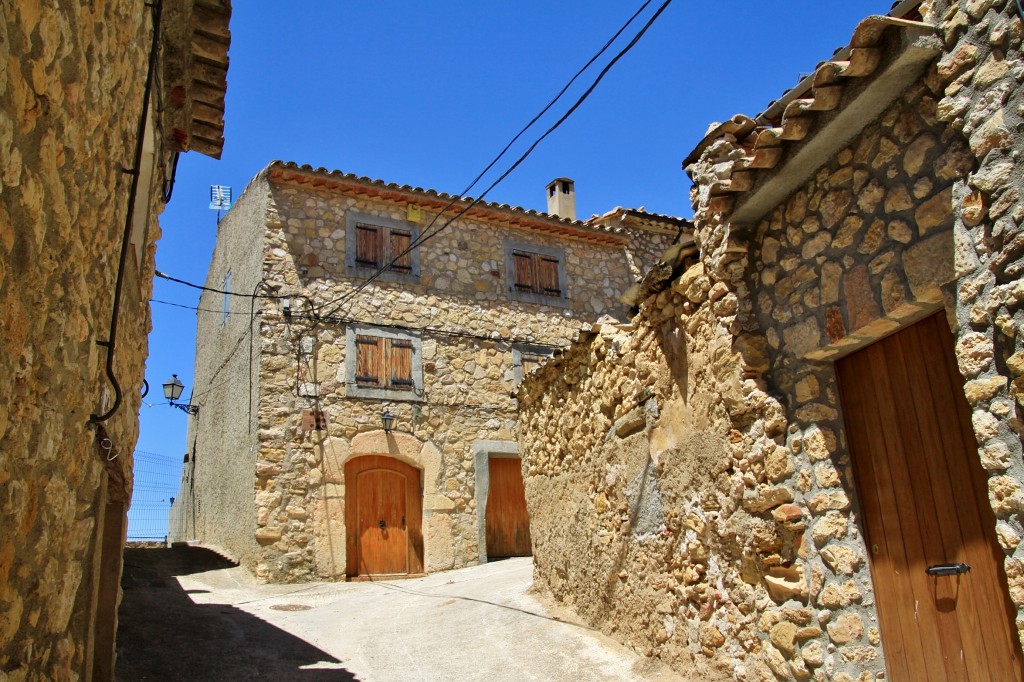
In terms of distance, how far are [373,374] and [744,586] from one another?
27.7ft

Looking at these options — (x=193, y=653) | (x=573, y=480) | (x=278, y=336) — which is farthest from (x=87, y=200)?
(x=278, y=336)

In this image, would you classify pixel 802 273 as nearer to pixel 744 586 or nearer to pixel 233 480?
pixel 744 586

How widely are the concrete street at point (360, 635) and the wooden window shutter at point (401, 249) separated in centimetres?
517

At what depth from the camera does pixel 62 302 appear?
253cm

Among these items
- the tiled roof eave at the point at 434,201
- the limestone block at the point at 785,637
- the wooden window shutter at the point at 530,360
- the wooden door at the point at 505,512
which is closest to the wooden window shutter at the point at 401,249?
the tiled roof eave at the point at 434,201

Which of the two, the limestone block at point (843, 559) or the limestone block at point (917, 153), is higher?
the limestone block at point (917, 153)

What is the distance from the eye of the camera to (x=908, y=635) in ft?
11.4

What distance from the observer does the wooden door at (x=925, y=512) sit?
308 cm

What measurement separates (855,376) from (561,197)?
12.8 m

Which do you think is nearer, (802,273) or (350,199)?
(802,273)

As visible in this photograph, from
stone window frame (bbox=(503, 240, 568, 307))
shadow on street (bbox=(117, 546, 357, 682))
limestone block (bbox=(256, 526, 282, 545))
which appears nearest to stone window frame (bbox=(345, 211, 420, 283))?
stone window frame (bbox=(503, 240, 568, 307))

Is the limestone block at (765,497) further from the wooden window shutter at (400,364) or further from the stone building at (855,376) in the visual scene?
the wooden window shutter at (400,364)

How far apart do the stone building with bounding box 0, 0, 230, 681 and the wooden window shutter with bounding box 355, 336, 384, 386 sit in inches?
292

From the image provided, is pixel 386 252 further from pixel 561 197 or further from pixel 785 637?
pixel 785 637
